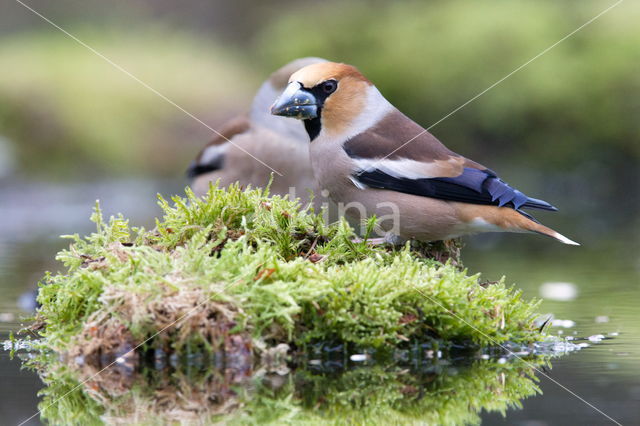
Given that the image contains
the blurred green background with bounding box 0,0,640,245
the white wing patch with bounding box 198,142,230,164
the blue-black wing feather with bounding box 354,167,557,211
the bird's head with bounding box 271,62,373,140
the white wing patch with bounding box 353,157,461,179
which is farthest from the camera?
the blurred green background with bounding box 0,0,640,245

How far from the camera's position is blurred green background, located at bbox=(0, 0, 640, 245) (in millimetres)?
18094

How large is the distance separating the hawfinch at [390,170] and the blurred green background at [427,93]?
9920 millimetres

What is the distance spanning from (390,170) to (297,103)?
2.73ft

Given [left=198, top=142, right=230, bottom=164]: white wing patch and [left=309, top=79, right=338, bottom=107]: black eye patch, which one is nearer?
[left=309, top=79, right=338, bottom=107]: black eye patch

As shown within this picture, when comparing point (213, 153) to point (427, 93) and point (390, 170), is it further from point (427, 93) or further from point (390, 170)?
point (427, 93)

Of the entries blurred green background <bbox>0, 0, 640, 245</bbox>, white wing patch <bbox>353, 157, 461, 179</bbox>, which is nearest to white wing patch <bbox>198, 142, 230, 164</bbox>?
white wing patch <bbox>353, 157, 461, 179</bbox>

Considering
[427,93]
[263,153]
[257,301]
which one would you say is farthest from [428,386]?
[427,93]

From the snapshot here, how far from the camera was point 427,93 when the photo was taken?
1912 cm

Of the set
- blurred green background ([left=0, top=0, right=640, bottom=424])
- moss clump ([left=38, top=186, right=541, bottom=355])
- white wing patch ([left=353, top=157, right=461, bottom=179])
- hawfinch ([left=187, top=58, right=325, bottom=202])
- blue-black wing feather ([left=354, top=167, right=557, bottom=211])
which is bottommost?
moss clump ([left=38, top=186, right=541, bottom=355])

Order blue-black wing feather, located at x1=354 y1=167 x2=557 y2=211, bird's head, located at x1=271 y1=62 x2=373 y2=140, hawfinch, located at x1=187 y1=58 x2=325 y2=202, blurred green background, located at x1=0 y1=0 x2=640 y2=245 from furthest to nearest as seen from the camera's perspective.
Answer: blurred green background, located at x1=0 y1=0 x2=640 y2=245
hawfinch, located at x1=187 y1=58 x2=325 y2=202
bird's head, located at x1=271 y1=62 x2=373 y2=140
blue-black wing feather, located at x1=354 y1=167 x2=557 y2=211

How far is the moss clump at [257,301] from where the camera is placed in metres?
4.46

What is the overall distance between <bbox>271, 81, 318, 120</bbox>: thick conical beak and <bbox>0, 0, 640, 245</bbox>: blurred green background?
33.6ft

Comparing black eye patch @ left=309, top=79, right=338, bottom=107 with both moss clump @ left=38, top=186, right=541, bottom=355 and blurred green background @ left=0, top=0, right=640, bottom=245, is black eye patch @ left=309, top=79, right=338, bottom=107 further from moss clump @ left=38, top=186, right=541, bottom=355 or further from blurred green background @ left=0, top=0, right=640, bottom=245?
blurred green background @ left=0, top=0, right=640, bottom=245

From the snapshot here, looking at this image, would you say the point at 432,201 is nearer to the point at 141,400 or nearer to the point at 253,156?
the point at 141,400
